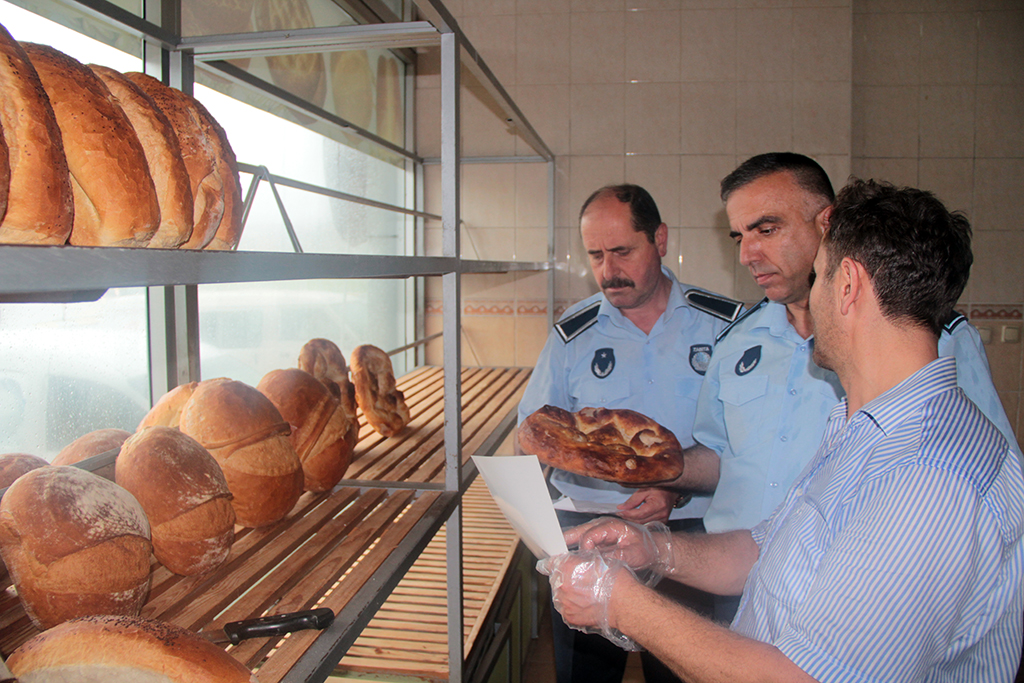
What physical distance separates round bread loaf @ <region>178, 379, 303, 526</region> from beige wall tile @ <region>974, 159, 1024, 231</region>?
11.8 ft

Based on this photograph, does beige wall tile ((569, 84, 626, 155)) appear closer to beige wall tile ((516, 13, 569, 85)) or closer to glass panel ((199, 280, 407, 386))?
beige wall tile ((516, 13, 569, 85))

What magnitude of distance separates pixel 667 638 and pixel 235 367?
5.24 feet

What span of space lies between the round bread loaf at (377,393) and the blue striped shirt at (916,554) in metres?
1.17

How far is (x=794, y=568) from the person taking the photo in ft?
3.01

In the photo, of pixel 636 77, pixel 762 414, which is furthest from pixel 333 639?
pixel 636 77

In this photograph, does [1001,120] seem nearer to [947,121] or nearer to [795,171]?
[947,121]

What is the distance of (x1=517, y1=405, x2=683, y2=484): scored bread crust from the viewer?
1381mm

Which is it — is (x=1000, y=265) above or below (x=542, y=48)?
below

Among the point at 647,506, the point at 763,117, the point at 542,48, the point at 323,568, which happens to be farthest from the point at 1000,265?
the point at 323,568

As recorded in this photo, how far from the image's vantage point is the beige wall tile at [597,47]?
3.40m

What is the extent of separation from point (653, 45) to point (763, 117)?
26.1 inches

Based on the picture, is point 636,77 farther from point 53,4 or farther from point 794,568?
point 794,568

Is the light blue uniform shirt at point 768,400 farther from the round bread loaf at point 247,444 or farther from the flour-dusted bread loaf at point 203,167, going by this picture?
the flour-dusted bread loaf at point 203,167

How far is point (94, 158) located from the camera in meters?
0.56
